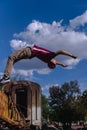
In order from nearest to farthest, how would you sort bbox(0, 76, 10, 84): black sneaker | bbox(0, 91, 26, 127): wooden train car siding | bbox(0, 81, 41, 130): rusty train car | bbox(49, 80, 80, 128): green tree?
bbox(0, 76, 10, 84): black sneaker
bbox(0, 91, 26, 127): wooden train car siding
bbox(0, 81, 41, 130): rusty train car
bbox(49, 80, 80, 128): green tree

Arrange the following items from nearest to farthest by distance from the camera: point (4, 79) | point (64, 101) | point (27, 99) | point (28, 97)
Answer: point (4, 79), point (28, 97), point (27, 99), point (64, 101)

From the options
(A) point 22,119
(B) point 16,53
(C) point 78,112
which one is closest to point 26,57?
(B) point 16,53

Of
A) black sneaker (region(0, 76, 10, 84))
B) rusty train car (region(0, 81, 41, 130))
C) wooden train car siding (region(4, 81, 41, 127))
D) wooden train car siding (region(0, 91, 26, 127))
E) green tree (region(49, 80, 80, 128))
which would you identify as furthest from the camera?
green tree (region(49, 80, 80, 128))

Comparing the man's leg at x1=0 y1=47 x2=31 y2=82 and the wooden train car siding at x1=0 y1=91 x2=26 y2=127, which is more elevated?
the man's leg at x1=0 y1=47 x2=31 y2=82

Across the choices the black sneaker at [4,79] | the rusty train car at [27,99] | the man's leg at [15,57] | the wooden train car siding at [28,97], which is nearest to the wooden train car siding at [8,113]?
the rusty train car at [27,99]

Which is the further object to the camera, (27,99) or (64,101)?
(64,101)

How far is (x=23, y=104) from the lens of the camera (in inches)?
795

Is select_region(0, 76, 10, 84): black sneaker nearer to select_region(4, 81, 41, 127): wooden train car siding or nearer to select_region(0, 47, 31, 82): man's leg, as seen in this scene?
select_region(0, 47, 31, 82): man's leg

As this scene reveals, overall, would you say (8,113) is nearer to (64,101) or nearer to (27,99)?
(27,99)

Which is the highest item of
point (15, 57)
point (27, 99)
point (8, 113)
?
point (15, 57)

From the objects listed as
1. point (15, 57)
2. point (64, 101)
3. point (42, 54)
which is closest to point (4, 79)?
point (15, 57)

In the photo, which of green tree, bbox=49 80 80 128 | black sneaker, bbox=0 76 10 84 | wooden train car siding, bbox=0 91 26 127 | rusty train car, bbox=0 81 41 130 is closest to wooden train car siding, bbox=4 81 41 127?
rusty train car, bbox=0 81 41 130

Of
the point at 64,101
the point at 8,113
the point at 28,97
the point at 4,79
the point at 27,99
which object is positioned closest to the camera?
the point at 4,79

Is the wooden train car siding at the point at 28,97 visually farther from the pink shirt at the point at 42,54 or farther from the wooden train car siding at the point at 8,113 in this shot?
the pink shirt at the point at 42,54
